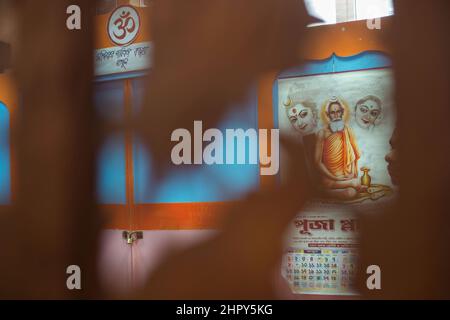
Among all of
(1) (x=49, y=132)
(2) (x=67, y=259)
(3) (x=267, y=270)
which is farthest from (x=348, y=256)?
(1) (x=49, y=132)

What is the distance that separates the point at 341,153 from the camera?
188 cm

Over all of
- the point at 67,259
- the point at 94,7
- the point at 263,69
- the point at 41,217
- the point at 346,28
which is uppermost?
the point at 94,7

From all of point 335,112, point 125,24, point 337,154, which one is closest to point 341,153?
point 337,154

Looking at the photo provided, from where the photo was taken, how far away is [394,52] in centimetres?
184

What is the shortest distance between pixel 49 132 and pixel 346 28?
1.24m

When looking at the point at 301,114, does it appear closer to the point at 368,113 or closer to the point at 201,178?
the point at 368,113

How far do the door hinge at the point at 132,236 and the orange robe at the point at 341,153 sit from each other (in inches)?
29.9

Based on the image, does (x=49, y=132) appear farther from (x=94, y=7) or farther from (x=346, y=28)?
(x=346, y=28)

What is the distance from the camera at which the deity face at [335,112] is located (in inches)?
74.3

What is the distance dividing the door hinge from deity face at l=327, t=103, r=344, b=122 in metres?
0.85

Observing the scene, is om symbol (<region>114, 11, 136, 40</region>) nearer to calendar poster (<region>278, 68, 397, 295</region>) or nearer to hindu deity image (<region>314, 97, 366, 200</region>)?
→ calendar poster (<region>278, 68, 397, 295</region>)

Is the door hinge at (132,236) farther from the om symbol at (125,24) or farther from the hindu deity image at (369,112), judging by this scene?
the hindu deity image at (369,112)

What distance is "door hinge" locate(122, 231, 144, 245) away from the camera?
2.02 meters

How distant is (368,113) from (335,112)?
0.38 ft
